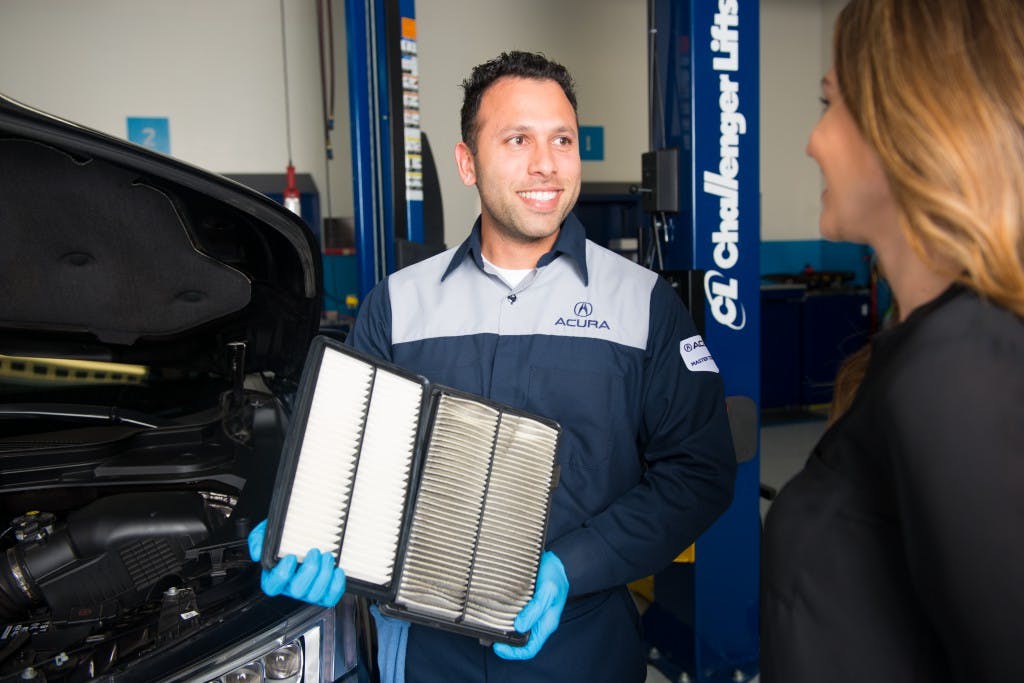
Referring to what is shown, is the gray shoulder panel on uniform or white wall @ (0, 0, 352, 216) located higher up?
white wall @ (0, 0, 352, 216)

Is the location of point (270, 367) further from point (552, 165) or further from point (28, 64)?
point (28, 64)

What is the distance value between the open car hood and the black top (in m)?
1.05

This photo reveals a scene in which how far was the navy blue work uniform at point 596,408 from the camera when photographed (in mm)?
1275

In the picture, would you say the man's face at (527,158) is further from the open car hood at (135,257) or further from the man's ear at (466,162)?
the open car hood at (135,257)

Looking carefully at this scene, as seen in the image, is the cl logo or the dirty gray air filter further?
the cl logo

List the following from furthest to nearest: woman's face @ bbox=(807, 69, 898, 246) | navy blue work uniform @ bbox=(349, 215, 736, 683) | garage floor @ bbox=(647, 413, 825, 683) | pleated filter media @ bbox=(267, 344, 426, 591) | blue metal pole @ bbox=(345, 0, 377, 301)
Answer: garage floor @ bbox=(647, 413, 825, 683), blue metal pole @ bbox=(345, 0, 377, 301), navy blue work uniform @ bbox=(349, 215, 736, 683), pleated filter media @ bbox=(267, 344, 426, 591), woman's face @ bbox=(807, 69, 898, 246)

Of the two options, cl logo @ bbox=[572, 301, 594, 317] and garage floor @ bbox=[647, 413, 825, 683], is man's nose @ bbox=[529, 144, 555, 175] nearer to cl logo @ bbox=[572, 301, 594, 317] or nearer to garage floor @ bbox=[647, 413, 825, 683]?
cl logo @ bbox=[572, 301, 594, 317]

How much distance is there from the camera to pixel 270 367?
1.95 metres

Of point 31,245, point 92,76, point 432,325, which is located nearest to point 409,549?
point 432,325

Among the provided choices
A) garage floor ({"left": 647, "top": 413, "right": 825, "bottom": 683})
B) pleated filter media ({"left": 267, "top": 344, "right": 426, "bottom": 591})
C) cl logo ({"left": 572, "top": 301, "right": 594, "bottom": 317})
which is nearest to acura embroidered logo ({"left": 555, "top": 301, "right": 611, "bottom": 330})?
cl logo ({"left": 572, "top": 301, "right": 594, "bottom": 317})

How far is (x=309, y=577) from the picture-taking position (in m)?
0.90

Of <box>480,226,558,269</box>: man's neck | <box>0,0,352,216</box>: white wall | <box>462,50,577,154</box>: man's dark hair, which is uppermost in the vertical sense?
<box>0,0,352,216</box>: white wall

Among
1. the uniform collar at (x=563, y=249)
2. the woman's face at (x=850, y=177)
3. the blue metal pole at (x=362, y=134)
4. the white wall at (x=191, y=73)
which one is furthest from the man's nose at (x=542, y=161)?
the white wall at (x=191, y=73)

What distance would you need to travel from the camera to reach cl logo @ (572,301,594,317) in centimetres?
137
